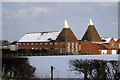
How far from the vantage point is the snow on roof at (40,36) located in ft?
146

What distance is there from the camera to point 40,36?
46.8 meters

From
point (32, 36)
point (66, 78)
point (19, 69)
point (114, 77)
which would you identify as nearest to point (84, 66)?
point (114, 77)

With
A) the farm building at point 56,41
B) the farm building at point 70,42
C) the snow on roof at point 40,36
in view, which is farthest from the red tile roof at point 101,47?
the snow on roof at point 40,36

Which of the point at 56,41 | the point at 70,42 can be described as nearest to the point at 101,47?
the point at 70,42

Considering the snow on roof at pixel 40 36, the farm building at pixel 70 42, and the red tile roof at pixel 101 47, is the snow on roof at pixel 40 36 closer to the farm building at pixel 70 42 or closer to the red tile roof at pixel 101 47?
the farm building at pixel 70 42

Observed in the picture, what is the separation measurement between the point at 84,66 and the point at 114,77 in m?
1.12

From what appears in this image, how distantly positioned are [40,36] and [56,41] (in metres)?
5.44

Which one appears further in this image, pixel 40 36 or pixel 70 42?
pixel 40 36

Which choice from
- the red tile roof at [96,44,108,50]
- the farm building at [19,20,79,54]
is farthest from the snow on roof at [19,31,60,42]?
the red tile roof at [96,44,108,50]

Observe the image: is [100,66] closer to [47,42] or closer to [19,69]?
[19,69]

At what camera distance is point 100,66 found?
24.2ft

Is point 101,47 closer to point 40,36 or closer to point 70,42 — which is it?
point 70,42

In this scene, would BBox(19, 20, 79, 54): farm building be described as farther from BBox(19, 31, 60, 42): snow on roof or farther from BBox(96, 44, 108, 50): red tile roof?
BBox(96, 44, 108, 50): red tile roof

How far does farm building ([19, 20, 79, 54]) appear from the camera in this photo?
41.9 m
